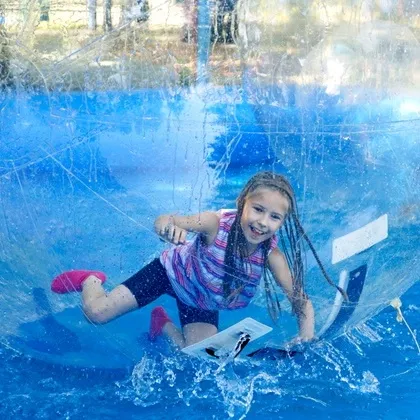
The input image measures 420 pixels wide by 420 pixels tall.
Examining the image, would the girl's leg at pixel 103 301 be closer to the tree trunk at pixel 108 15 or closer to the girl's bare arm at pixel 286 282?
the girl's bare arm at pixel 286 282

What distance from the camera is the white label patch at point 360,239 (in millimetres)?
2264

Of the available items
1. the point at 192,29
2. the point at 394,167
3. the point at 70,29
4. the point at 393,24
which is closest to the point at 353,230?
the point at 394,167

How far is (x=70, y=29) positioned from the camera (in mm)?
2066

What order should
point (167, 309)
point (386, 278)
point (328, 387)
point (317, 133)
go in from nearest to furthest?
point (317, 133) < point (167, 309) < point (386, 278) < point (328, 387)

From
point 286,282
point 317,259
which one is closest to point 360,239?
point 317,259

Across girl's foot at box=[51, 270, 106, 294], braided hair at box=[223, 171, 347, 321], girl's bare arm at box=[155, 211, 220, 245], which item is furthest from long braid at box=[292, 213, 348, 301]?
girl's foot at box=[51, 270, 106, 294]

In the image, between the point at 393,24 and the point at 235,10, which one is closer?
the point at 235,10

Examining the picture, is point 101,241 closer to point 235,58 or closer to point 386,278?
point 235,58

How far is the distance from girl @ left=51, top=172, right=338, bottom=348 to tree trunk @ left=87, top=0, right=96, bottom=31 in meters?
0.53

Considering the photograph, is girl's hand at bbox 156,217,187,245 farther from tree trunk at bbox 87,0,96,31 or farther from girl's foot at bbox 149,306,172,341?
tree trunk at bbox 87,0,96,31

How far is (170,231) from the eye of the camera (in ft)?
6.95

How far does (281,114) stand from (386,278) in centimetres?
72

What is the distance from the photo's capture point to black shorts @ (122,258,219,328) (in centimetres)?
223

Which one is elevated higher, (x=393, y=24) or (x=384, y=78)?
(x=393, y=24)
